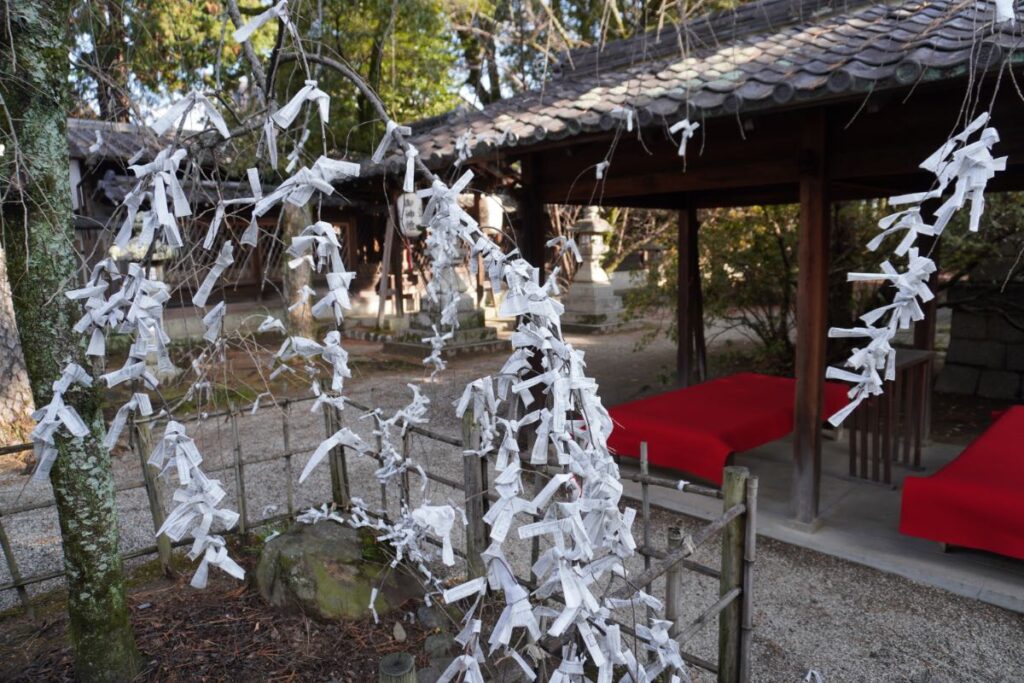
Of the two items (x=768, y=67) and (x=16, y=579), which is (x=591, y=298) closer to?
(x=768, y=67)

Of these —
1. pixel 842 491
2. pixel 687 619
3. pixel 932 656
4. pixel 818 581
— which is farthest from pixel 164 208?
pixel 842 491

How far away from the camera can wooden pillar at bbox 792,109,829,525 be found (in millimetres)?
4004

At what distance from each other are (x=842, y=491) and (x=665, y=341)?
24.2 ft

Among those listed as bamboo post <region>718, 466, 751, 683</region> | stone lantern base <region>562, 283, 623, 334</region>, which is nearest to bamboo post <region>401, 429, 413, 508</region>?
bamboo post <region>718, 466, 751, 683</region>

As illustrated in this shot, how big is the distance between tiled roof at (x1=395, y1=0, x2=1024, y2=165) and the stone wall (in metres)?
4.23

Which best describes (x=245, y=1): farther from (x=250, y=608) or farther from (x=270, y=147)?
(x=270, y=147)

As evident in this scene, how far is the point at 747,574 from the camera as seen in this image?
215 centimetres

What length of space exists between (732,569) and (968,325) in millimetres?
7328

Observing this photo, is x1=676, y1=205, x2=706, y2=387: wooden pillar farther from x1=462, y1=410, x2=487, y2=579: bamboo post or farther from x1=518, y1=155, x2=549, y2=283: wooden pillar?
x1=462, y1=410, x2=487, y2=579: bamboo post

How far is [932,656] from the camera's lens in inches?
114

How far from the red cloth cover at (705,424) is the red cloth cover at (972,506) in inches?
46.5

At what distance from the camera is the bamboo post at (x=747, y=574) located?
82.7 inches

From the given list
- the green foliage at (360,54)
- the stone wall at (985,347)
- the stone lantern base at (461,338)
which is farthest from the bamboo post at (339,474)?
the stone wall at (985,347)

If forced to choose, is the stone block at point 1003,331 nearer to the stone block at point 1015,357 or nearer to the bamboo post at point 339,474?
the stone block at point 1015,357
